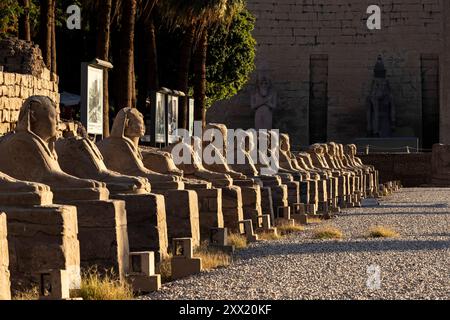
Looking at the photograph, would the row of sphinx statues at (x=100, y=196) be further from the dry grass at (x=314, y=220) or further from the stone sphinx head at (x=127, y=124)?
the dry grass at (x=314, y=220)

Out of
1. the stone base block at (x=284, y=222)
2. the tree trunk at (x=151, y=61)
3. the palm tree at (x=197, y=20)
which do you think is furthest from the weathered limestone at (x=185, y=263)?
the palm tree at (x=197, y=20)

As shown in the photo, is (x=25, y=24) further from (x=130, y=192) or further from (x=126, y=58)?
(x=130, y=192)

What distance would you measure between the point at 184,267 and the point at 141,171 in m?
1.83

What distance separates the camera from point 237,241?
18.2 m

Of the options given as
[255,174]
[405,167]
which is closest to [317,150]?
[255,174]

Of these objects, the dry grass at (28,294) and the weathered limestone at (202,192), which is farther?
the weathered limestone at (202,192)

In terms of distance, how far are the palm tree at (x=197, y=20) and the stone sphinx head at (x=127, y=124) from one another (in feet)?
63.6

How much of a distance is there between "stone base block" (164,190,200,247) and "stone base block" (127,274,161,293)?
3.38 m

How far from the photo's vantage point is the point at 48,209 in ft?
35.4

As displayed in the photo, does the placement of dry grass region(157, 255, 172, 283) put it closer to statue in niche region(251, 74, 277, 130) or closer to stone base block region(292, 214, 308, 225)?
stone base block region(292, 214, 308, 225)

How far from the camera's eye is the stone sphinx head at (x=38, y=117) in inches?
460

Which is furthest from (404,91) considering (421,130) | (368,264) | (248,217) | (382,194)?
(368,264)

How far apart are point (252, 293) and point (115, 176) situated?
2315 millimetres

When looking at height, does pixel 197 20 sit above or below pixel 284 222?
above
